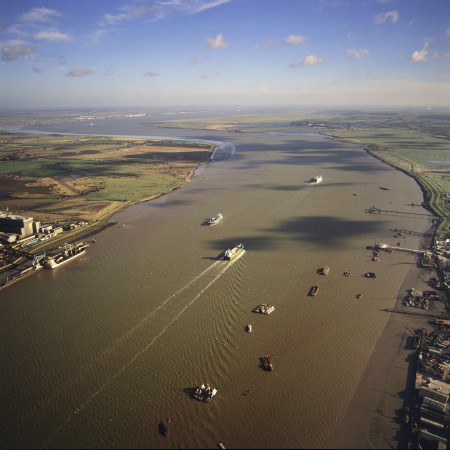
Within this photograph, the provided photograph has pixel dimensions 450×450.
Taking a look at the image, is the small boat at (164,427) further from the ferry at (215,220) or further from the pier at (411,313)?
the ferry at (215,220)

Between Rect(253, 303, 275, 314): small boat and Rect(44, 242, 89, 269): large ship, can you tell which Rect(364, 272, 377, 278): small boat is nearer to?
Rect(253, 303, 275, 314): small boat

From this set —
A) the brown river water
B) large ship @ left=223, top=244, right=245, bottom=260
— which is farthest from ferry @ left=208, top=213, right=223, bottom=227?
large ship @ left=223, top=244, right=245, bottom=260

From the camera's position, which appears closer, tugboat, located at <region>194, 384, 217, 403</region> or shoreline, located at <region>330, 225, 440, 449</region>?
shoreline, located at <region>330, 225, 440, 449</region>

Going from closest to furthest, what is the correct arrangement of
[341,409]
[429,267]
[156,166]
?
[341,409], [429,267], [156,166]

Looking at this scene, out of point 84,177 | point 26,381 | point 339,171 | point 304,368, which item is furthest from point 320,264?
point 84,177

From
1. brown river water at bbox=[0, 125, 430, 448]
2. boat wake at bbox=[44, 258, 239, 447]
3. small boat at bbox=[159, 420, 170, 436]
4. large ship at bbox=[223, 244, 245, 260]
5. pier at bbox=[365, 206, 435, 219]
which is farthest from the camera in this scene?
pier at bbox=[365, 206, 435, 219]

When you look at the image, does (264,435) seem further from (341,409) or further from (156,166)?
(156,166)
